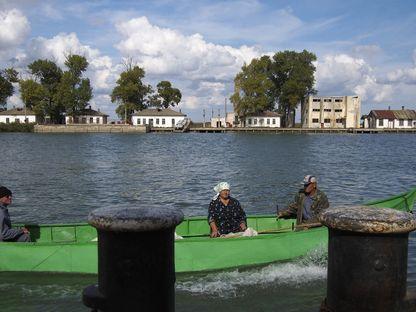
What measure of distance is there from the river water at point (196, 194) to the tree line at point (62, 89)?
2674 inches

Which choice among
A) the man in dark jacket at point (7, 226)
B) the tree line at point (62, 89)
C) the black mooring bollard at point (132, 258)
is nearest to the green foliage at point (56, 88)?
the tree line at point (62, 89)

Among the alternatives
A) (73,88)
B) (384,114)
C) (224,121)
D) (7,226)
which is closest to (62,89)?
(73,88)

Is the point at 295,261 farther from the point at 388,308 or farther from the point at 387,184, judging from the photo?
the point at 387,184

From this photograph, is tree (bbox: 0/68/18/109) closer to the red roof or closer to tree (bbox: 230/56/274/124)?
tree (bbox: 230/56/274/124)

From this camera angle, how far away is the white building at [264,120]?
12056 cm

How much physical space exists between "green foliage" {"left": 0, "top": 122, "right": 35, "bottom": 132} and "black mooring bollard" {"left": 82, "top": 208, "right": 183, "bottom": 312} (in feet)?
380

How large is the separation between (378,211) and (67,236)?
9.85 metres

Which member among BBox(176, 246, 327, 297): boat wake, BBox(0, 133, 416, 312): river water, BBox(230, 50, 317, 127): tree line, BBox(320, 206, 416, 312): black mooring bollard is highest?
BBox(230, 50, 317, 127): tree line

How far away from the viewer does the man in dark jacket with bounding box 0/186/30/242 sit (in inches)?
401

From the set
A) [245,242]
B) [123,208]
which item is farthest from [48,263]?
[123,208]

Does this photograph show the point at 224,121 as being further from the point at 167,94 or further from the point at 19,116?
the point at 19,116

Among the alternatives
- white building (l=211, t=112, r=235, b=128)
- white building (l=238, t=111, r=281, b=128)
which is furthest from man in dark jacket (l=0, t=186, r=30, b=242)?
white building (l=211, t=112, r=235, b=128)

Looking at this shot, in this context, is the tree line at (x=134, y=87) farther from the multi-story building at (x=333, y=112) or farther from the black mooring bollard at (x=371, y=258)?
the black mooring bollard at (x=371, y=258)

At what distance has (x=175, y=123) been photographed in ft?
394
